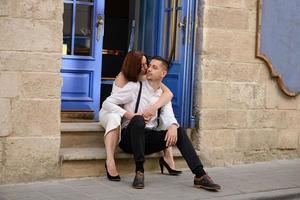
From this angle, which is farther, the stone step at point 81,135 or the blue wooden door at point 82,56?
the blue wooden door at point 82,56

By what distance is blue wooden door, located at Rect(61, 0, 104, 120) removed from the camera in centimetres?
713

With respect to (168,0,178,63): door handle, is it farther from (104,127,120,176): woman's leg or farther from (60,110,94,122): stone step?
(104,127,120,176): woman's leg

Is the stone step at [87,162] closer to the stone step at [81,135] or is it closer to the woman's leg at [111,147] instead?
the stone step at [81,135]

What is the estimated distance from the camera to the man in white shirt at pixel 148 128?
5934 millimetres

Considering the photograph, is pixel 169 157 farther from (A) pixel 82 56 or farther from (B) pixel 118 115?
(A) pixel 82 56

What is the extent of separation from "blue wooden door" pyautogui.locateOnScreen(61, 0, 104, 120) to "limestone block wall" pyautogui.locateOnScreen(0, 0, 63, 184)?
3.54 feet

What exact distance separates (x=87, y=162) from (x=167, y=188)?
934 millimetres

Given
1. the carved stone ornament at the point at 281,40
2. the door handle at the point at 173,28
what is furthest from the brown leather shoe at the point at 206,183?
the carved stone ornament at the point at 281,40

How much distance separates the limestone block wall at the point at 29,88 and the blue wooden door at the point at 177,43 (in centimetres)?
174

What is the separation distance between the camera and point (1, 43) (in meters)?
5.74

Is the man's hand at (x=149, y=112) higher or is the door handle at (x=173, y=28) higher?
the door handle at (x=173, y=28)

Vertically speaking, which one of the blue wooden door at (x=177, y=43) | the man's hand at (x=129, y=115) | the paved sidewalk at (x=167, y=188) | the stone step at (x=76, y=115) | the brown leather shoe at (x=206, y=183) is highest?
the blue wooden door at (x=177, y=43)

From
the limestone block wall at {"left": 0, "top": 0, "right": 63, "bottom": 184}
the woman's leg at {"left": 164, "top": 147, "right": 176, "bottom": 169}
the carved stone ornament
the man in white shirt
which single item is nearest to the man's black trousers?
the man in white shirt

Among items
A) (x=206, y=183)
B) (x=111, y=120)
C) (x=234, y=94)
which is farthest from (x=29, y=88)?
(x=234, y=94)
